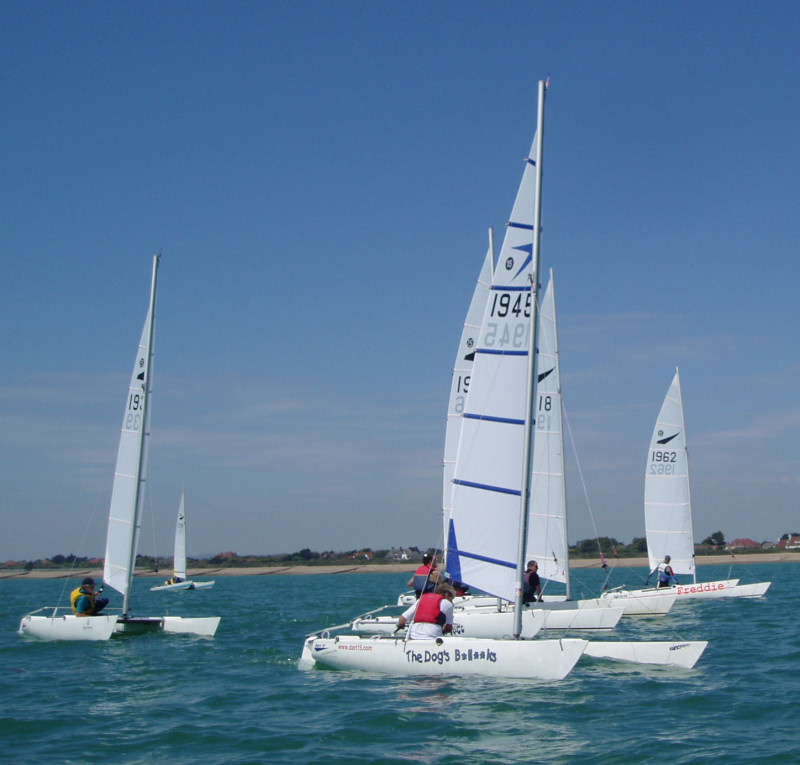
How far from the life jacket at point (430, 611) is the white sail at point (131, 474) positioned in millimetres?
10083

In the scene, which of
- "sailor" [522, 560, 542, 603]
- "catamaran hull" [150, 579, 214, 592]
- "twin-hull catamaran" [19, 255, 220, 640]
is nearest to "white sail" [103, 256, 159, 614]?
"twin-hull catamaran" [19, 255, 220, 640]

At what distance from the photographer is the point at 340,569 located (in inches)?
3716

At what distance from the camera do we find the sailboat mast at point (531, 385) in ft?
44.1

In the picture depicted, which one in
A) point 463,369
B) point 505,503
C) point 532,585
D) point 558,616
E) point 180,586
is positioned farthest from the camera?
point 180,586

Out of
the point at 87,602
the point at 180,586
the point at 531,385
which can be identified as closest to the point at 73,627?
the point at 87,602

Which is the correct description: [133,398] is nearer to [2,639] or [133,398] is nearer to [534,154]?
[2,639]

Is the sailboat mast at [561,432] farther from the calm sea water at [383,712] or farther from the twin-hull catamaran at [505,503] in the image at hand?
the twin-hull catamaran at [505,503]

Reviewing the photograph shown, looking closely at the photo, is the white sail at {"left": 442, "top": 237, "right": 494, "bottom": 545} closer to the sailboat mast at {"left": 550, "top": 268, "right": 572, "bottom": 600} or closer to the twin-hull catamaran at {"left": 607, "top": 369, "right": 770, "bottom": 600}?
the sailboat mast at {"left": 550, "top": 268, "right": 572, "bottom": 600}

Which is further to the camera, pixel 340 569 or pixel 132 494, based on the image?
pixel 340 569

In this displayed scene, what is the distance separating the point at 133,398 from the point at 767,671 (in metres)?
15.1

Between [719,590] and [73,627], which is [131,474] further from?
[719,590]

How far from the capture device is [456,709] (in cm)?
1107

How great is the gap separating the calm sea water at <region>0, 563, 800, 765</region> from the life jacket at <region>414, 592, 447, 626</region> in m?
0.95

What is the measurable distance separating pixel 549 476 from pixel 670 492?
1086 centimetres
